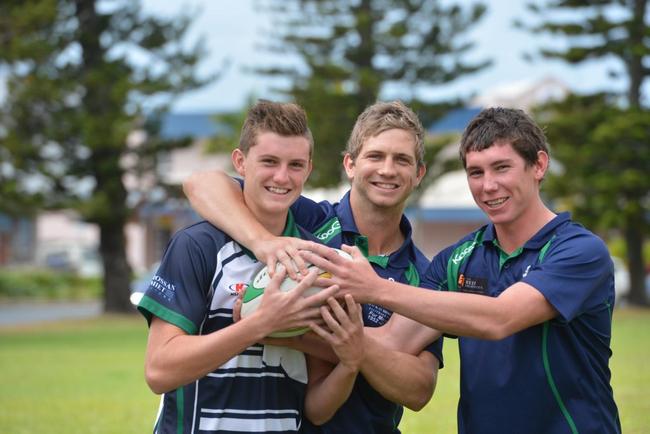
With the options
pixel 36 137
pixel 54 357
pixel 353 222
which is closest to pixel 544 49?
pixel 36 137

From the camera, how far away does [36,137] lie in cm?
2716

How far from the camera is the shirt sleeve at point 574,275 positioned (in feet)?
12.6

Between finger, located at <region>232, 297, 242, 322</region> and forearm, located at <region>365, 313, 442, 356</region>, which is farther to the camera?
forearm, located at <region>365, 313, 442, 356</region>

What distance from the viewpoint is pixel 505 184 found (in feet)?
13.4

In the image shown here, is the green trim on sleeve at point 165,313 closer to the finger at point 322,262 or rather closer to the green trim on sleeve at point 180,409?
the green trim on sleeve at point 180,409

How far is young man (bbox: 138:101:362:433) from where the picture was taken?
366 cm

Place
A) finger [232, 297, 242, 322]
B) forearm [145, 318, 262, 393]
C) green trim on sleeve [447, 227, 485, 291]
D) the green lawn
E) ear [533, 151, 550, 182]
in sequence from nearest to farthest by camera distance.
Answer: forearm [145, 318, 262, 393] < finger [232, 297, 242, 322] < ear [533, 151, 550, 182] < green trim on sleeve [447, 227, 485, 291] < the green lawn

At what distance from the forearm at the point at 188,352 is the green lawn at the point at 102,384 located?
19.9 feet

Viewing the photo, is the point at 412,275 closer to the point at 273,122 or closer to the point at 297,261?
the point at 297,261

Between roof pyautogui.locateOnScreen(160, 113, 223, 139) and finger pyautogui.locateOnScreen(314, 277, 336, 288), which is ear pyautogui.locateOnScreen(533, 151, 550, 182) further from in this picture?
roof pyautogui.locateOnScreen(160, 113, 223, 139)

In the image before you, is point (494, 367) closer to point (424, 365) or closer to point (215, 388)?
point (424, 365)

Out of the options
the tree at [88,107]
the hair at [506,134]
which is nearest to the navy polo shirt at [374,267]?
the hair at [506,134]

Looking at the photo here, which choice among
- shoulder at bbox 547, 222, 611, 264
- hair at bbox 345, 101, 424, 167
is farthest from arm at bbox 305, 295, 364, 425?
hair at bbox 345, 101, 424, 167

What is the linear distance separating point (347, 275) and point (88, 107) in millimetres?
25153
